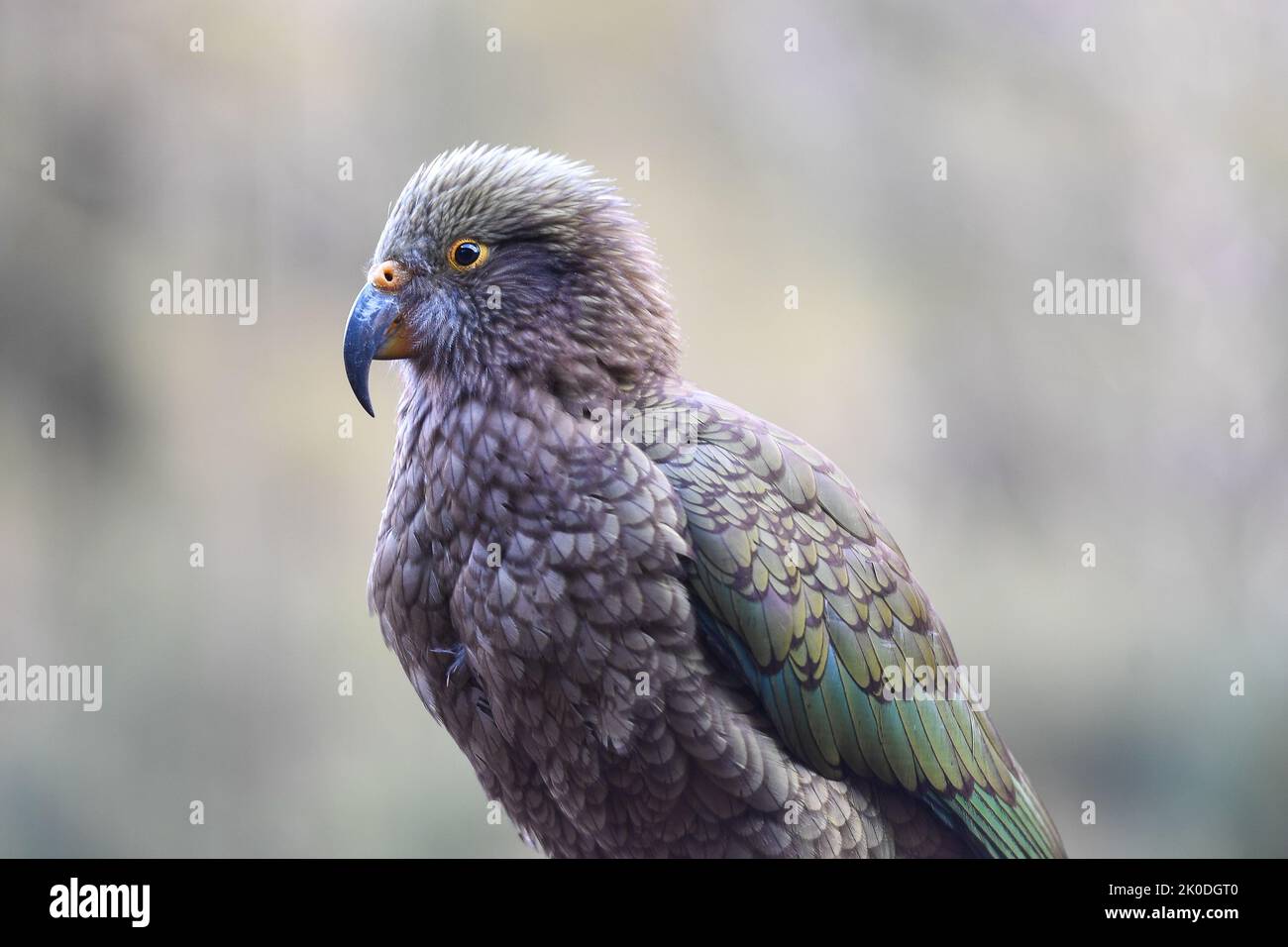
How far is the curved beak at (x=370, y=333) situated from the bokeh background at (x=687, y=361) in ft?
12.5

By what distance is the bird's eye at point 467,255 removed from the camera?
253cm

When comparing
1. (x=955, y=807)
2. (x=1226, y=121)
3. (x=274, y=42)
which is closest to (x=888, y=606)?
(x=955, y=807)

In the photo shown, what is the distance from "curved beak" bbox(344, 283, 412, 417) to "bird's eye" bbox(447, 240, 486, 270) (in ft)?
0.52

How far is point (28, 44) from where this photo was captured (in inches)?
236

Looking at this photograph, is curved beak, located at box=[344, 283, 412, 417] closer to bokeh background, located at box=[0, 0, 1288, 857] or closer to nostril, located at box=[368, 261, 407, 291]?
nostril, located at box=[368, 261, 407, 291]

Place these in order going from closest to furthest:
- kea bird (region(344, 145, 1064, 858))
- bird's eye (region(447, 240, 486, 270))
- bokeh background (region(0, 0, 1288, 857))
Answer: kea bird (region(344, 145, 1064, 858)), bird's eye (region(447, 240, 486, 270)), bokeh background (region(0, 0, 1288, 857))

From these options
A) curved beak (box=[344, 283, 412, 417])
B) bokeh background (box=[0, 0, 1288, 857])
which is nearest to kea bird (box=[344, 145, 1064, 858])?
curved beak (box=[344, 283, 412, 417])

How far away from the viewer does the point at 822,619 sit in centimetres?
250

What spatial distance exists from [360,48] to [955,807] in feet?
17.5

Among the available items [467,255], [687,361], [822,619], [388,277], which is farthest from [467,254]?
[687,361]

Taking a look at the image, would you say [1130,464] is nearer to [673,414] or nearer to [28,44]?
[673,414]

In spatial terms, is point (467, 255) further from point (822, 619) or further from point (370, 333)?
point (822, 619)

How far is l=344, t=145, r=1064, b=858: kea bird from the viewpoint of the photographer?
2.31 m

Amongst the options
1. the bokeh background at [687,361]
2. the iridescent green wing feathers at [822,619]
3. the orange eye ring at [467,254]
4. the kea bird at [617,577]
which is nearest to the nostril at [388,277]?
the kea bird at [617,577]
